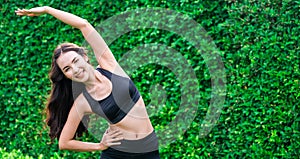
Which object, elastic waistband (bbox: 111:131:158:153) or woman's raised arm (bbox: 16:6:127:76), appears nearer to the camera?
woman's raised arm (bbox: 16:6:127:76)

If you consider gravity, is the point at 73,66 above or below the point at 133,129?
above

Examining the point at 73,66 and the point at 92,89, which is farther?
the point at 92,89

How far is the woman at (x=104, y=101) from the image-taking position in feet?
11.4

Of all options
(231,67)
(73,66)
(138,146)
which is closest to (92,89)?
(73,66)

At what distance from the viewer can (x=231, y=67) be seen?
480 centimetres

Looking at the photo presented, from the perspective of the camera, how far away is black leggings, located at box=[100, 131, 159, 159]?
11.7 feet

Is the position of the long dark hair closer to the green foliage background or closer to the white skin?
the white skin

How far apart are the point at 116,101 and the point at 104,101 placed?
79 millimetres

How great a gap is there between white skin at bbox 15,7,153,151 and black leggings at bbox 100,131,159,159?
36 mm

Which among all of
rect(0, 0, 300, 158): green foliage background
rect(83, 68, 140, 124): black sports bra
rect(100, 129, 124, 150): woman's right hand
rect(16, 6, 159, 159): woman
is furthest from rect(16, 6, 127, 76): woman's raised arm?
rect(0, 0, 300, 158): green foliage background

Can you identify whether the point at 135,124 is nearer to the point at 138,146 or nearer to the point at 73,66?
the point at 138,146

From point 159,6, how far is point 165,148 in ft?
4.43

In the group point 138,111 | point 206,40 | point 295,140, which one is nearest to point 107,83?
point 138,111

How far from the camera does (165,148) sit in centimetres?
518
